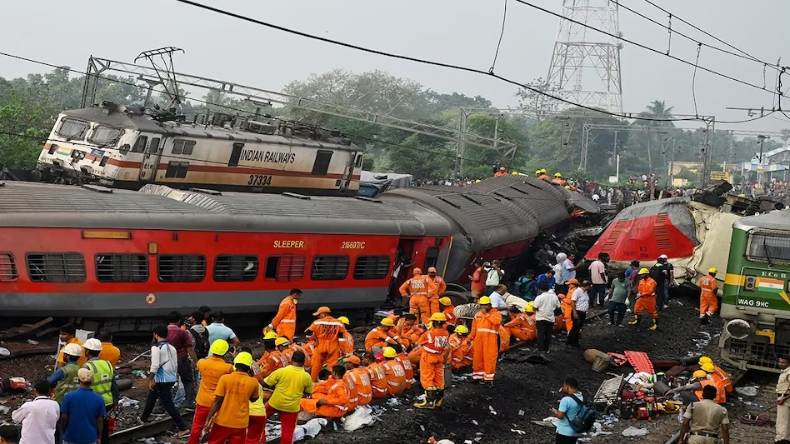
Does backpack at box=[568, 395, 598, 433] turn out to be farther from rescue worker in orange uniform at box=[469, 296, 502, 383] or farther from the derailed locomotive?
the derailed locomotive

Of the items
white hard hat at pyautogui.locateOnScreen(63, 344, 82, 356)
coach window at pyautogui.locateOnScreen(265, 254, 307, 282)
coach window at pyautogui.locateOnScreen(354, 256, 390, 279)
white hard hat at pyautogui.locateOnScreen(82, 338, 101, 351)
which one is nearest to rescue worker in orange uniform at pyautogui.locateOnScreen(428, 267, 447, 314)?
coach window at pyautogui.locateOnScreen(354, 256, 390, 279)

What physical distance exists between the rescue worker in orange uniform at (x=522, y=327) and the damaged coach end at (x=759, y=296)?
4012mm

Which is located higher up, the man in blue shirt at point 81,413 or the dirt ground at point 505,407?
the man in blue shirt at point 81,413

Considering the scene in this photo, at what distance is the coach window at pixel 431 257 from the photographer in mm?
22547

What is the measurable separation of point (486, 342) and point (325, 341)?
2.72 m

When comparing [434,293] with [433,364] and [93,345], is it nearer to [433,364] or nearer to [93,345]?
[433,364]

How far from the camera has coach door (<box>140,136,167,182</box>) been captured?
79.2ft

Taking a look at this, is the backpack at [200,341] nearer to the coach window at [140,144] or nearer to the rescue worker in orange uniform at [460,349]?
the rescue worker in orange uniform at [460,349]

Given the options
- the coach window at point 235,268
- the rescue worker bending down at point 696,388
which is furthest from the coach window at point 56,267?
the rescue worker bending down at point 696,388

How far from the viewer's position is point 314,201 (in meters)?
20.9

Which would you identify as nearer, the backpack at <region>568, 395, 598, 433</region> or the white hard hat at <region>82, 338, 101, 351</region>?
the white hard hat at <region>82, 338, 101, 351</region>

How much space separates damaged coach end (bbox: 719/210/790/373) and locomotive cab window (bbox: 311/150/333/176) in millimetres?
15315

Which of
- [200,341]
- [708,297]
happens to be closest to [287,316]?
[200,341]

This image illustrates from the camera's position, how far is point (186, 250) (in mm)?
16953
